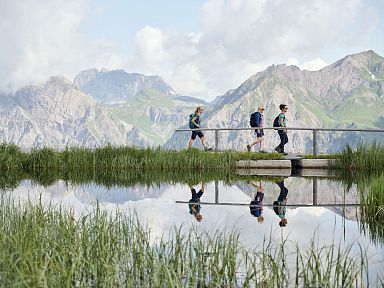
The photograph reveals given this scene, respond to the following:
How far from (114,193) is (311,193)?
5.22 meters

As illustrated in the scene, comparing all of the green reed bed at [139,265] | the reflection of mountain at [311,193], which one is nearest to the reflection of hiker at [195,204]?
the reflection of mountain at [311,193]

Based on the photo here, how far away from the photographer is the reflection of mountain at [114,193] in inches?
516

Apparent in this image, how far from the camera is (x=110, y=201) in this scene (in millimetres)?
12547

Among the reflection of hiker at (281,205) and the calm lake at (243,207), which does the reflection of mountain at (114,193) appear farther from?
the reflection of hiker at (281,205)

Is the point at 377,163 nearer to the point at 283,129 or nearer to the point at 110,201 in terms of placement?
the point at 283,129

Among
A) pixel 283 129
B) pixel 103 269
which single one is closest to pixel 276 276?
pixel 103 269

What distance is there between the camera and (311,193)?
1526 cm

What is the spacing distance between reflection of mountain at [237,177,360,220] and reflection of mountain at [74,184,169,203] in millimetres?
2547

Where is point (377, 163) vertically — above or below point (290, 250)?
above

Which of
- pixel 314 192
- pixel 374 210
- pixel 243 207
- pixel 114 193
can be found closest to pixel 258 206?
pixel 243 207

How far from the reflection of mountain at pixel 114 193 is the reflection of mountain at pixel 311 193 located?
255 centimetres

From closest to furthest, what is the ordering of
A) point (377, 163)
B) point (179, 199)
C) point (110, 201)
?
1. point (110, 201)
2. point (179, 199)
3. point (377, 163)

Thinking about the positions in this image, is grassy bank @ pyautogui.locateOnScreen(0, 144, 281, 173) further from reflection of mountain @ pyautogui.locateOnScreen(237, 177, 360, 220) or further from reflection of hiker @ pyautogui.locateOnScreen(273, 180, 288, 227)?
reflection of hiker @ pyautogui.locateOnScreen(273, 180, 288, 227)

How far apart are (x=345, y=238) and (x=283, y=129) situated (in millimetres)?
17501
